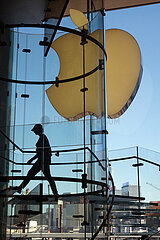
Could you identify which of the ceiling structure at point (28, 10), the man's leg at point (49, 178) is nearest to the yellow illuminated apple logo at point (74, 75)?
the ceiling structure at point (28, 10)

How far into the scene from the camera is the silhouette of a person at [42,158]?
5.79ft

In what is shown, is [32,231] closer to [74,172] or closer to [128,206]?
[74,172]

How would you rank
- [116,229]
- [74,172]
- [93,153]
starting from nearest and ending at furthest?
[74,172], [93,153], [116,229]

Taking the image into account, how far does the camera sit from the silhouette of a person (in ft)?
5.79

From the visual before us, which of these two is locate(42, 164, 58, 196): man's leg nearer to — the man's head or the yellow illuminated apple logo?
the man's head

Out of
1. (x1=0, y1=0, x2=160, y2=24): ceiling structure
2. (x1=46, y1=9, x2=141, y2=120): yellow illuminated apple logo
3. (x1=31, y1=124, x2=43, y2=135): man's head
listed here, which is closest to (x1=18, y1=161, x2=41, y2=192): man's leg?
(x1=31, y1=124, x2=43, y2=135): man's head

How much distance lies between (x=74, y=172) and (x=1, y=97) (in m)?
0.60

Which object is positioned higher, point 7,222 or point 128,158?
point 128,158

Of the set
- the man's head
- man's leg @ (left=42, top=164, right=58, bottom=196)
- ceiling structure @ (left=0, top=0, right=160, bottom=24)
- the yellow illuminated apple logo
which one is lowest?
man's leg @ (left=42, top=164, right=58, bottom=196)

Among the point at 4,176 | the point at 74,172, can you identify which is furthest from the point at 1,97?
the point at 74,172

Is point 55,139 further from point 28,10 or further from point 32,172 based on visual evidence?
point 28,10

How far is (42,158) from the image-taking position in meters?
1.81

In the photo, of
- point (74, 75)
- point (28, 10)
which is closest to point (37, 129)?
point (74, 75)

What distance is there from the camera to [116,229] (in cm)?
498
